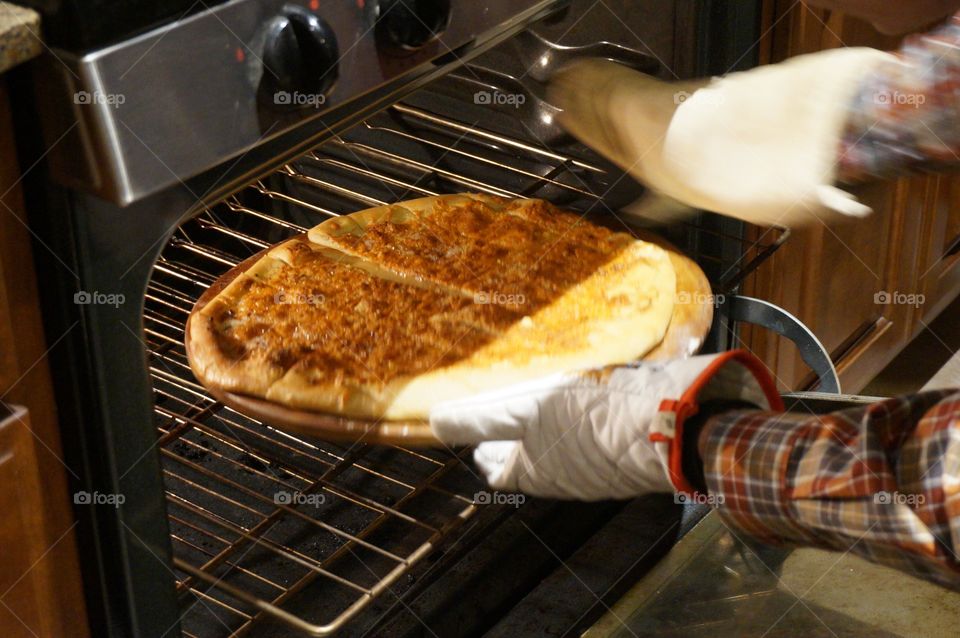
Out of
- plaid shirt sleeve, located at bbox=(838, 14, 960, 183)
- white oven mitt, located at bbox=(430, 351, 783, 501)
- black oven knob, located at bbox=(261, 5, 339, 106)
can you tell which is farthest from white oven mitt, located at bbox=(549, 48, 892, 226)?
black oven knob, located at bbox=(261, 5, 339, 106)

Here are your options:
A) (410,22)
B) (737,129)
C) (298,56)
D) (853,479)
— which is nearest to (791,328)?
(737,129)

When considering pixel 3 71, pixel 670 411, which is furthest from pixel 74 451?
pixel 670 411

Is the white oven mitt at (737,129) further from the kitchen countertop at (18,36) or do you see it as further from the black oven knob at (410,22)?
the kitchen countertop at (18,36)

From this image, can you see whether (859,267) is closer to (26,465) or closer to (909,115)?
(909,115)

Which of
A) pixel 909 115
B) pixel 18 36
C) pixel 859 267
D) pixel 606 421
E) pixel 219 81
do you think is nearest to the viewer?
pixel 18 36

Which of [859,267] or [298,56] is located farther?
[859,267]

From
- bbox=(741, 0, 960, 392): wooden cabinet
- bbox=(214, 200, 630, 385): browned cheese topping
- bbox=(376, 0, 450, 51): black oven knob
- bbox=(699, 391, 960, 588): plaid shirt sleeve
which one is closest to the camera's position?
bbox=(699, 391, 960, 588): plaid shirt sleeve

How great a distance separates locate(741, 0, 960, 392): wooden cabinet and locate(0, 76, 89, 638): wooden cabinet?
108 cm

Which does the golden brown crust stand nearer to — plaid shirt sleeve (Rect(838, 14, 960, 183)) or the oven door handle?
the oven door handle

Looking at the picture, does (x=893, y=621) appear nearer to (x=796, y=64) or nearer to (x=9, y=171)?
(x=796, y=64)

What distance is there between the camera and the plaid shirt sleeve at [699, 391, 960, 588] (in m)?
0.90

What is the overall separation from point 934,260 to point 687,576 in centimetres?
101

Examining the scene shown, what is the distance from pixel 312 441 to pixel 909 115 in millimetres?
888

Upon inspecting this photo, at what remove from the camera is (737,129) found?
1381 mm
